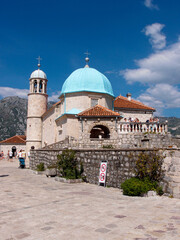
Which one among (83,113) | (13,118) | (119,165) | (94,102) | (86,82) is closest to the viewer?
(119,165)

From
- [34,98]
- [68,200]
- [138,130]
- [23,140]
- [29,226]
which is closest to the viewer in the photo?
[29,226]

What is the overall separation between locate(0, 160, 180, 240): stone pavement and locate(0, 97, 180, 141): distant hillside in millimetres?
Answer: 94339

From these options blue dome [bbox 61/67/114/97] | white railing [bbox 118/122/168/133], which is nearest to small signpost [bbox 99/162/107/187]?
white railing [bbox 118/122/168/133]

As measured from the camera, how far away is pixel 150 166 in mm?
7195

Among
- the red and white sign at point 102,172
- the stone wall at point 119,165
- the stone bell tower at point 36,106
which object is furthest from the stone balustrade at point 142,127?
the stone bell tower at point 36,106

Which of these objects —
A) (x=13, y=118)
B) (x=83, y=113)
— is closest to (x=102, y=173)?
(x=83, y=113)

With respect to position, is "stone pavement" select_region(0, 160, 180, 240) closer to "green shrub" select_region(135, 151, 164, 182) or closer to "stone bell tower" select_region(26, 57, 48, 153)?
"green shrub" select_region(135, 151, 164, 182)

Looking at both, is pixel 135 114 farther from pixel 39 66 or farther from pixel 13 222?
pixel 13 222

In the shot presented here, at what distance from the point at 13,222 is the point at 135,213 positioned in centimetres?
259

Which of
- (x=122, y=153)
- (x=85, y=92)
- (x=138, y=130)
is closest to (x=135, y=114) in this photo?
(x=85, y=92)

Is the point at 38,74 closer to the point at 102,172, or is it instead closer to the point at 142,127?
the point at 142,127

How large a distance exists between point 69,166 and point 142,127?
6952mm

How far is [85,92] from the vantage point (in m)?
23.4

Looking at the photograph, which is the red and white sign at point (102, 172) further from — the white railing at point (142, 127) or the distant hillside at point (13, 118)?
the distant hillside at point (13, 118)
